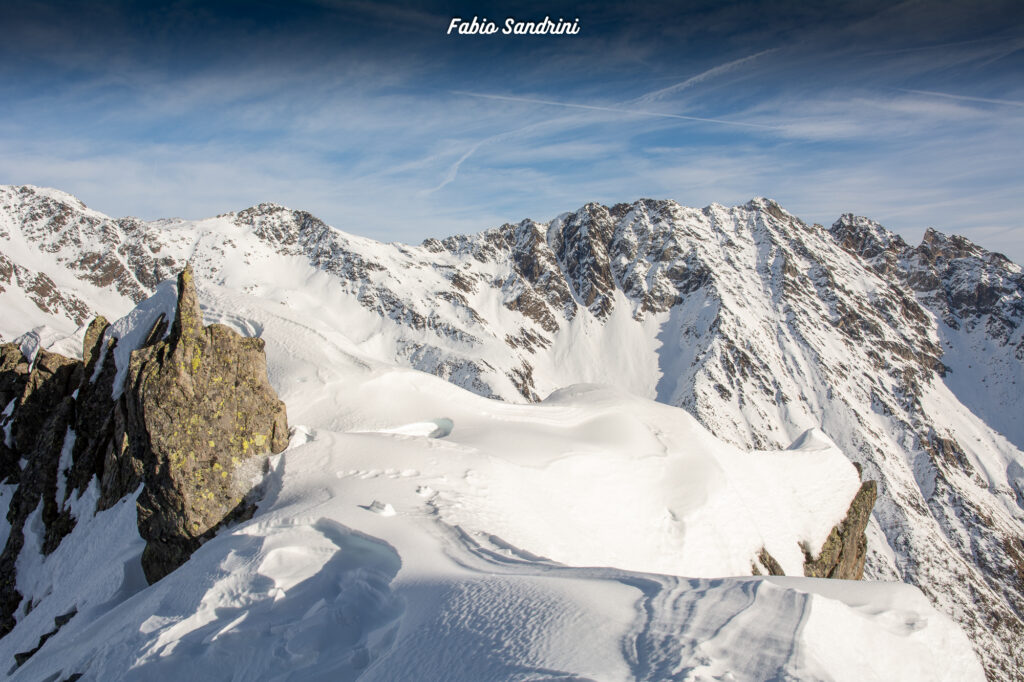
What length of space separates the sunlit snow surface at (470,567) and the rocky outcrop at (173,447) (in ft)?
2.95

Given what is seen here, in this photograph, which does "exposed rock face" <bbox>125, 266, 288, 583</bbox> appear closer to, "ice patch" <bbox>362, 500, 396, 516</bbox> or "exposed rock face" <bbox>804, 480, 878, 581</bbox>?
"ice patch" <bbox>362, 500, 396, 516</bbox>

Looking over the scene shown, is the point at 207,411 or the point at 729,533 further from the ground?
the point at 207,411

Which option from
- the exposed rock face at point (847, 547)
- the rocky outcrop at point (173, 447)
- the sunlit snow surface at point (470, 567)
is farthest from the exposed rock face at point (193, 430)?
the exposed rock face at point (847, 547)

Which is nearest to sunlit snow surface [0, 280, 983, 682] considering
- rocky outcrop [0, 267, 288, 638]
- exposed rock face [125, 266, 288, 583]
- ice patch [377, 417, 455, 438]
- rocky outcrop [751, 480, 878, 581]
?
ice patch [377, 417, 455, 438]

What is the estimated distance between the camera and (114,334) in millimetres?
23203

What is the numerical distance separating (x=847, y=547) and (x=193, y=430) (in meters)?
25.1

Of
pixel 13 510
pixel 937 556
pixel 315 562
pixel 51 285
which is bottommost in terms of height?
pixel 937 556

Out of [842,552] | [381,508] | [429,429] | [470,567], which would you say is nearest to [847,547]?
[842,552]

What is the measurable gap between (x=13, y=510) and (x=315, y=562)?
19113 mm

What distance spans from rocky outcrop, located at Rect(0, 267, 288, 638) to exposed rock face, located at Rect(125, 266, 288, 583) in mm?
26

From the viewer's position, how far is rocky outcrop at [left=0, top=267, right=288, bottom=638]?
47.9 ft

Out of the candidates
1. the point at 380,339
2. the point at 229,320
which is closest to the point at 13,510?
the point at 229,320

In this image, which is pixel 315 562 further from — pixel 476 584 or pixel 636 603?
pixel 636 603

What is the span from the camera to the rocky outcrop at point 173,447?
47.9 feet
